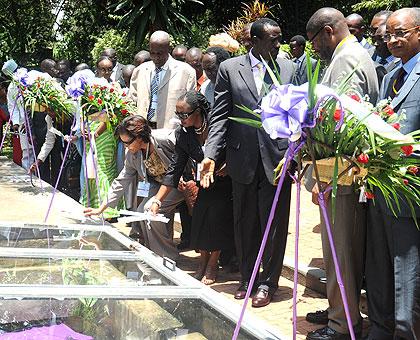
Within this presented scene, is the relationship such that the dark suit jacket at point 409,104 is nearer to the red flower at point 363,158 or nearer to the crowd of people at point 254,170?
the crowd of people at point 254,170

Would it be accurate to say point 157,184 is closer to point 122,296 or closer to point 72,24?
point 122,296

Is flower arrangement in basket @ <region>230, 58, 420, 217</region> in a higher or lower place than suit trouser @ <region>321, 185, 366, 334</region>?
higher

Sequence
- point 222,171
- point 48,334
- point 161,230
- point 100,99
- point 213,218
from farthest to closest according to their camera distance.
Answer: point 100,99
point 161,230
point 213,218
point 222,171
point 48,334

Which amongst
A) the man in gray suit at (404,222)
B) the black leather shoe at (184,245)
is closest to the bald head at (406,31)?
the man in gray suit at (404,222)

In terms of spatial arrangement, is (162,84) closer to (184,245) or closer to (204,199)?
(184,245)

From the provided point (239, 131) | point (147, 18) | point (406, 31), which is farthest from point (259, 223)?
point (147, 18)

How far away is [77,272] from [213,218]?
192cm

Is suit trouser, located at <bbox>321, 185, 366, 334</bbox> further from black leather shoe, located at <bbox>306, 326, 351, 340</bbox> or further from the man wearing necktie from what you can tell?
the man wearing necktie

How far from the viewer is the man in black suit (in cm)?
463

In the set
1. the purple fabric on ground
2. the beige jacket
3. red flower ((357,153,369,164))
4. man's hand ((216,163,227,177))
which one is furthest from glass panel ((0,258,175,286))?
the beige jacket

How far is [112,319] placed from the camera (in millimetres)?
2783

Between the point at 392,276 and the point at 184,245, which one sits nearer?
the point at 392,276

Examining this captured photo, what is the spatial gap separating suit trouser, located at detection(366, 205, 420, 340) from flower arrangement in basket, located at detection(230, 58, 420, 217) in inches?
25.3

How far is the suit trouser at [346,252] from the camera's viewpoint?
3.79 m
